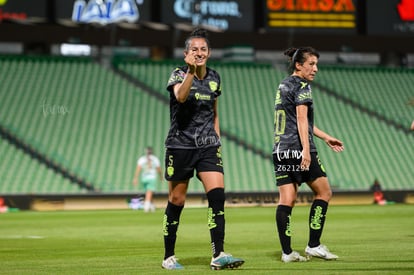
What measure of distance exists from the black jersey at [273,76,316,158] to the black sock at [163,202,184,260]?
58.0 inches

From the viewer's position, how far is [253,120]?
38656 millimetres

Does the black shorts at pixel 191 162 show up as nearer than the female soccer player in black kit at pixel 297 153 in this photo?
Yes

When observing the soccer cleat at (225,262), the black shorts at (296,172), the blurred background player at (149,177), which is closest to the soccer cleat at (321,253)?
the black shorts at (296,172)

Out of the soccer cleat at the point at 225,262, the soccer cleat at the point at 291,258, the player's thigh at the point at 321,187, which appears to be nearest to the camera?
the soccer cleat at the point at 225,262

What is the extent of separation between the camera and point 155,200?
3120cm

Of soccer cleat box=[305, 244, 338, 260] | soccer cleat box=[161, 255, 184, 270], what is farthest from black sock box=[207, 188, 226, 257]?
soccer cleat box=[305, 244, 338, 260]

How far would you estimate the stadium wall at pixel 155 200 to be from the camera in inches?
1192

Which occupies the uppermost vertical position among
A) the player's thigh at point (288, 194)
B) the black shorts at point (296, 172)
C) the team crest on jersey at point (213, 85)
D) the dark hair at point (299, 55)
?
the dark hair at point (299, 55)

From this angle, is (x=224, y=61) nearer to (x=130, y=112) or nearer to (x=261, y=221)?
(x=130, y=112)

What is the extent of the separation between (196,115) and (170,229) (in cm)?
127

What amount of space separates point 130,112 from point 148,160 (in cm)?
946

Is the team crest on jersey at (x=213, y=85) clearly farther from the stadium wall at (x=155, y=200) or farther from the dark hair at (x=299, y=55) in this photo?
the stadium wall at (x=155, y=200)

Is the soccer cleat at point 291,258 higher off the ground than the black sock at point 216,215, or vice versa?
the black sock at point 216,215

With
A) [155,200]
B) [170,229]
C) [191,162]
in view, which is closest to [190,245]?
[170,229]
